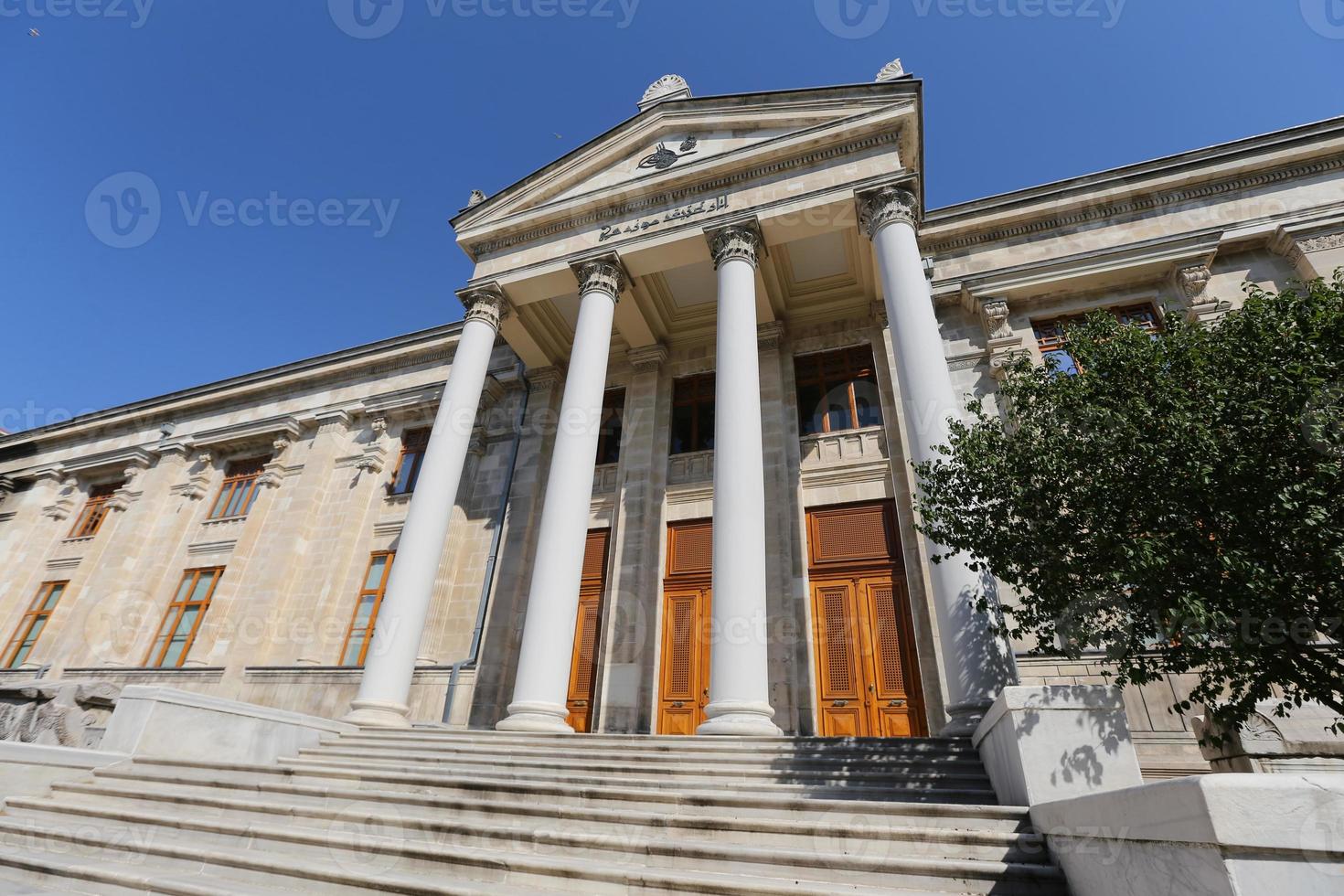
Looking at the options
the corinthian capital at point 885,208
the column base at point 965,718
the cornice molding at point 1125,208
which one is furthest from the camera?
the cornice molding at point 1125,208

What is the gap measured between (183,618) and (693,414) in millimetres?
15013

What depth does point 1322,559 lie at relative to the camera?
→ 4.39 metres

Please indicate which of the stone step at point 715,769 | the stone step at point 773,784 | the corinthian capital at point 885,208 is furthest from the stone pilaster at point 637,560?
the corinthian capital at point 885,208

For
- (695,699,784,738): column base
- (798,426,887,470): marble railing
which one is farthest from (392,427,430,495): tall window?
(695,699,784,738): column base

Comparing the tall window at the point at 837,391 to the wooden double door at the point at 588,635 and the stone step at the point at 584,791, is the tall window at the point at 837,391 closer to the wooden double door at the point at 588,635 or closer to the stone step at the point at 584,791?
the wooden double door at the point at 588,635

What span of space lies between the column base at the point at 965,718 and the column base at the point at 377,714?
8046 mm

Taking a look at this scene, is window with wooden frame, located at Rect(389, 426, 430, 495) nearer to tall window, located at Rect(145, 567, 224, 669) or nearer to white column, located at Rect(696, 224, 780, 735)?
tall window, located at Rect(145, 567, 224, 669)

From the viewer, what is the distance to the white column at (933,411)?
690cm

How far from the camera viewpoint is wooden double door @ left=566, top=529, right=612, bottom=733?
12.2 metres

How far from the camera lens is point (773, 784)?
5949mm

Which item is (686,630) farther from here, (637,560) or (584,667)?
(584,667)

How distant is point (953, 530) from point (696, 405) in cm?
938

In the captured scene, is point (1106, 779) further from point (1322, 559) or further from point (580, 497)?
point (580, 497)

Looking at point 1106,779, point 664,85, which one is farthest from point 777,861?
point 664,85
